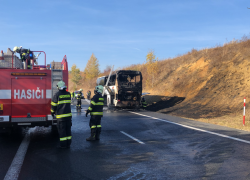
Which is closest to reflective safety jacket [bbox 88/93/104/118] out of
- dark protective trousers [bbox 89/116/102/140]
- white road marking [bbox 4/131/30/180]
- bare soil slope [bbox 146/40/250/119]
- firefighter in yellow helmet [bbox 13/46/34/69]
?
dark protective trousers [bbox 89/116/102/140]

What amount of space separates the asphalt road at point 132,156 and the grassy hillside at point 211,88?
18.1 ft

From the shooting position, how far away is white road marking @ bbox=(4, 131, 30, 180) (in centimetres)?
465

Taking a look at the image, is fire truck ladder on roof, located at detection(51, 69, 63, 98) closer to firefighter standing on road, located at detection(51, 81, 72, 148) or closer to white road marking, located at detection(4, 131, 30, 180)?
firefighter standing on road, located at detection(51, 81, 72, 148)

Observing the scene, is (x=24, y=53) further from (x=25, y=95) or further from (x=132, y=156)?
(x=132, y=156)

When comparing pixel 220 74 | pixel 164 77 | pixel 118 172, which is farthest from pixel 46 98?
pixel 164 77

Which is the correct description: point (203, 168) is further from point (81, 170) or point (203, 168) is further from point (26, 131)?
point (26, 131)

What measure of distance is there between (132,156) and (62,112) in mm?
2306

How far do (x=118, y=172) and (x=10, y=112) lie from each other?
14.1 ft

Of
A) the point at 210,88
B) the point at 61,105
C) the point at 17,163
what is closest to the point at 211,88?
the point at 210,88

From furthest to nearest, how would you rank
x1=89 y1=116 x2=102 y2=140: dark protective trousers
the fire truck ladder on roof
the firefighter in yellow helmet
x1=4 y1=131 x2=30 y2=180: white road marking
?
the firefighter in yellow helmet → x1=89 y1=116 x2=102 y2=140: dark protective trousers → the fire truck ladder on roof → x1=4 y1=131 x2=30 y2=180: white road marking

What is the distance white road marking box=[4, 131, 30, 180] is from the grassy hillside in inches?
389

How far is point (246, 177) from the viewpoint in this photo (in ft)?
14.9

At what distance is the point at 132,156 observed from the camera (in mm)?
6059

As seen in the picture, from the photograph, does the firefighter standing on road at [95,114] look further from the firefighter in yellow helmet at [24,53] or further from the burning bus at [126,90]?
the burning bus at [126,90]
